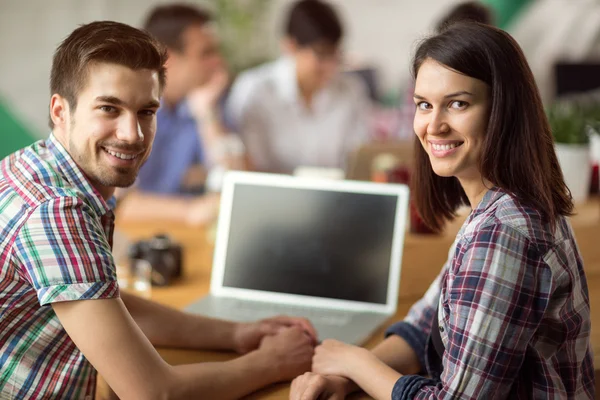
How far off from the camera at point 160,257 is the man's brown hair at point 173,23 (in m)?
1.36

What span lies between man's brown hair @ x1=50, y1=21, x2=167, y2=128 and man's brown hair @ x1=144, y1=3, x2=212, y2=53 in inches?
70.2

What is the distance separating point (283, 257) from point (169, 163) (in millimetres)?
1660

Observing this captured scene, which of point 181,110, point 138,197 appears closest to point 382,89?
point 181,110

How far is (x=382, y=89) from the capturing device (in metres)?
6.34

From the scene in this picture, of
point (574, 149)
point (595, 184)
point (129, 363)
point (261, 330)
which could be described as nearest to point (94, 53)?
point (129, 363)

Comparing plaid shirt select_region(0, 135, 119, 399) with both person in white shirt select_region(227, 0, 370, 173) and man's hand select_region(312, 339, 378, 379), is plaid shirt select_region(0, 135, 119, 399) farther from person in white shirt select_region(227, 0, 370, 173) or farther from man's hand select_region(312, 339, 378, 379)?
person in white shirt select_region(227, 0, 370, 173)

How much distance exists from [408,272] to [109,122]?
0.84 metres

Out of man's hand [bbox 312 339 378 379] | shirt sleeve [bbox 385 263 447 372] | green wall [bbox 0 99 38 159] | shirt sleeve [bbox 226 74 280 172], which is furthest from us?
green wall [bbox 0 99 38 159]

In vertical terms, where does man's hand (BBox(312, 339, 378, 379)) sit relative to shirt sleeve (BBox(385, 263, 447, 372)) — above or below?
below

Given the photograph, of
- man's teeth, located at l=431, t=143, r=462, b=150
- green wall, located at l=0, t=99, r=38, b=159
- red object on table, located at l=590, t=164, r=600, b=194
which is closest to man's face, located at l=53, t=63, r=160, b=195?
man's teeth, located at l=431, t=143, r=462, b=150

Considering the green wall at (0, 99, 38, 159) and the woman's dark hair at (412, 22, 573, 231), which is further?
the green wall at (0, 99, 38, 159)

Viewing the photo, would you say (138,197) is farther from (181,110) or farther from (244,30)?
(244,30)

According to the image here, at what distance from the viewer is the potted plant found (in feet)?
7.08

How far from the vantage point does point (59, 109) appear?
1.28 meters
